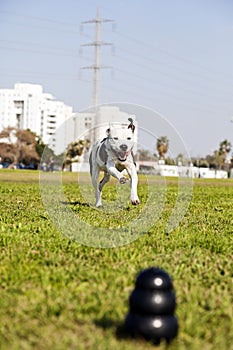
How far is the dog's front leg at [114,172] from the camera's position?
432 inches

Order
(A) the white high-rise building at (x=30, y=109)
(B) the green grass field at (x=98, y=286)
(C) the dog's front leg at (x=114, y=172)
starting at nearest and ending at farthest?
(B) the green grass field at (x=98, y=286)
(C) the dog's front leg at (x=114, y=172)
(A) the white high-rise building at (x=30, y=109)

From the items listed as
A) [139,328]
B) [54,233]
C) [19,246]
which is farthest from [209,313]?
[54,233]

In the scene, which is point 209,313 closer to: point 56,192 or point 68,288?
point 68,288

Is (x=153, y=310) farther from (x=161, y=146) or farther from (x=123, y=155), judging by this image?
(x=123, y=155)

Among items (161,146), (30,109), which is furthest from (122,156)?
(30,109)

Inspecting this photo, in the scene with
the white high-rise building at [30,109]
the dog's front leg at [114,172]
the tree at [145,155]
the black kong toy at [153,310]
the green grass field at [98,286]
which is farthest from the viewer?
the white high-rise building at [30,109]

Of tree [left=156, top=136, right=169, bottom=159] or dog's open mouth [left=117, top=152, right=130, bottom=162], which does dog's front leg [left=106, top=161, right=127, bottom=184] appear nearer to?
dog's open mouth [left=117, top=152, right=130, bottom=162]

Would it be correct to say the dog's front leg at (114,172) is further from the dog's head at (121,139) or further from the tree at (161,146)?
the tree at (161,146)

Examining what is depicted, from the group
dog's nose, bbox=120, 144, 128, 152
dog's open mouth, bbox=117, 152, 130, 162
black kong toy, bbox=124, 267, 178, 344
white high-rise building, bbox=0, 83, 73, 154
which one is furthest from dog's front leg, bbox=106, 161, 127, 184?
white high-rise building, bbox=0, 83, 73, 154

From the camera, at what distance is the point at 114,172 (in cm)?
1123

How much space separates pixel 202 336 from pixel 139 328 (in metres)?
0.49

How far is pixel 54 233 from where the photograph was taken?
335 inches

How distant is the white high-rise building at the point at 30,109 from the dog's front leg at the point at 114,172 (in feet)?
487

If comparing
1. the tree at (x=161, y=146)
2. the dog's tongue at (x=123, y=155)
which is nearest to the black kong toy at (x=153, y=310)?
the tree at (x=161, y=146)
